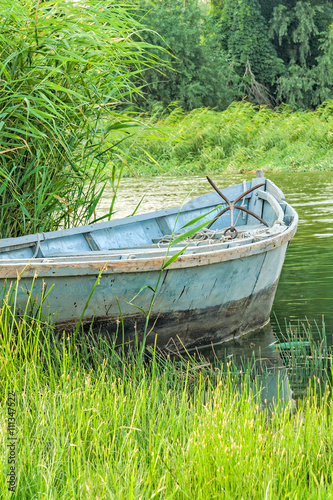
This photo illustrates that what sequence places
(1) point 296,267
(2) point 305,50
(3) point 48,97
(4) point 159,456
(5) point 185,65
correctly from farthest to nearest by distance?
1. (2) point 305,50
2. (5) point 185,65
3. (1) point 296,267
4. (3) point 48,97
5. (4) point 159,456

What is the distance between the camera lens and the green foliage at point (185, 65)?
27234 mm

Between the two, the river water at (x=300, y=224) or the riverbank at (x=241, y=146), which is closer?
the river water at (x=300, y=224)

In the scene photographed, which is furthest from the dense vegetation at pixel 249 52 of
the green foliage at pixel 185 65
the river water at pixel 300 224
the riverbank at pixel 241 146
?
the river water at pixel 300 224

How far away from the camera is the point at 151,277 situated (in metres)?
4.14

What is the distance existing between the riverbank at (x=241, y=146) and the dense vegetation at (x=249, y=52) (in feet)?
22.9

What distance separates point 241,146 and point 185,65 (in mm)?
9230

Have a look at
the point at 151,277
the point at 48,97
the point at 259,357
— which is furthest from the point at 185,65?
the point at 151,277

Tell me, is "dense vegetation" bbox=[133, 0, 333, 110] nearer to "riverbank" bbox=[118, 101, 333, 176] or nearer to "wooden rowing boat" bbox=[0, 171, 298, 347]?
"riverbank" bbox=[118, 101, 333, 176]

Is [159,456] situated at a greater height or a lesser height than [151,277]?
greater

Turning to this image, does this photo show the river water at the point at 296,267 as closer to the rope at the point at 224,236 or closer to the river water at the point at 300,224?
the river water at the point at 300,224

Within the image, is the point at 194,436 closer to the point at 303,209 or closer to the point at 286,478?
the point at 286,478

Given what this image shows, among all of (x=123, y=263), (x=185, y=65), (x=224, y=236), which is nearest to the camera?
(x=123, y=263)

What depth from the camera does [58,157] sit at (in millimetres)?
4828

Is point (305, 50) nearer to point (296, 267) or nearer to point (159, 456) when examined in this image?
point (296, 267)
